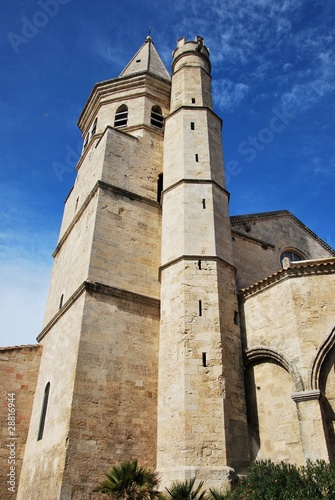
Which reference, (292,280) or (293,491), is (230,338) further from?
(293,491)

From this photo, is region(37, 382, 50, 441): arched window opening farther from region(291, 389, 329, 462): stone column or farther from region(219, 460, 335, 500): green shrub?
region(291, 389, 329, 462): stone column

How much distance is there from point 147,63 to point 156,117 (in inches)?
146

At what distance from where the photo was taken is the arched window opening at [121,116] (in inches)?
613

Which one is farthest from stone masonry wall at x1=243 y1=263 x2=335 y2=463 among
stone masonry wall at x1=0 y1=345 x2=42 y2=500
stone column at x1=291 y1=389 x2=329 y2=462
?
stone masonry wall at x1=0 y1=345 x2=42 y2=500

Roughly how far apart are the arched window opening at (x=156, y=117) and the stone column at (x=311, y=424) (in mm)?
10605

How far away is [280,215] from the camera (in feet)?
50.0

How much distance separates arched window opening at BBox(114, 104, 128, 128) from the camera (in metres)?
15.6

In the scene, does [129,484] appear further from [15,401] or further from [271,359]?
[15,401]

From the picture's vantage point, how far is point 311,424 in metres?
7.67

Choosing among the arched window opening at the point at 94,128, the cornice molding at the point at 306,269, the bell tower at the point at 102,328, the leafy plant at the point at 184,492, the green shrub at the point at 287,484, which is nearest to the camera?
the green shrub at the point at 287,484

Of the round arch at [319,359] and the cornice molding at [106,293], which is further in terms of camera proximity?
the cornice molding at [106,293]

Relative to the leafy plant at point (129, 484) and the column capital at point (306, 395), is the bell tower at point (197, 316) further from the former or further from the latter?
the column capital at point (306, 395)

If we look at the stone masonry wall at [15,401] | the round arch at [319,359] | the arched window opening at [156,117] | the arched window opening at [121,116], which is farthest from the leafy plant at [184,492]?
the arched window opening at [121,116]

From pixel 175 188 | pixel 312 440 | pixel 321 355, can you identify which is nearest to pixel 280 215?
Result: pixel 175 188
